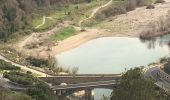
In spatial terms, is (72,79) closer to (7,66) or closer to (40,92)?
(7,66)

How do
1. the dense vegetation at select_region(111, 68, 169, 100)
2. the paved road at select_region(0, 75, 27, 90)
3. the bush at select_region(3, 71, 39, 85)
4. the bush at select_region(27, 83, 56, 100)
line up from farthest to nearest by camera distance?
the bush at select_region(3, 71, 39, 85), the paved road at select_region(0, 75, 27, 90), the bush at select_region(27, 83, 56, 100), the dense vegetation at select_region(111, 68, 169, 100)

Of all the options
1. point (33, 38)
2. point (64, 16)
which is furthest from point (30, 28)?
point (64, 16)

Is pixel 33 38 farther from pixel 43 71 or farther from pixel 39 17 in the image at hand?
pixel 43 71

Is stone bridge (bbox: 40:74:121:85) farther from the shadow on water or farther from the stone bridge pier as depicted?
the shadow on water

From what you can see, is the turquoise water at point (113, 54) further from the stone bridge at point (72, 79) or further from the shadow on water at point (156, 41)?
the stone bridge at point (72, 79)

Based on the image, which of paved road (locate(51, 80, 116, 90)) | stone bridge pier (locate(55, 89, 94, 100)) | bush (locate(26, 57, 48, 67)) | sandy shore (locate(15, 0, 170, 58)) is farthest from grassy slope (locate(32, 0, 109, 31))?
stone bridge pier (locate(55, 89, 94, 100))

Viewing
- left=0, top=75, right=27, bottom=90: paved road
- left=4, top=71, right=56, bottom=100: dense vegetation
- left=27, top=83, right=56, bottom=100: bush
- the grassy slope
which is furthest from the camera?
the grassy slope
